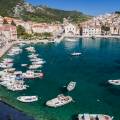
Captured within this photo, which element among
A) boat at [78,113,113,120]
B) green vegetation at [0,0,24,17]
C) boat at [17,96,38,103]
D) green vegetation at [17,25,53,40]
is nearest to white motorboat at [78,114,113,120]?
boat at [78,113,113,120]

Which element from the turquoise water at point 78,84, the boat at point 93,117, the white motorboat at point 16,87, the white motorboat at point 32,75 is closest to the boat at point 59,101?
the turquoise water at point 78,84

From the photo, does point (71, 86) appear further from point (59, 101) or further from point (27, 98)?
point (27, 98)

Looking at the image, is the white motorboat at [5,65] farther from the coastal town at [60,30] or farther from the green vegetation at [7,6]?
the green vegetation at [7,6]

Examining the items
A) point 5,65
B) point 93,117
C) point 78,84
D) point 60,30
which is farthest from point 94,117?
point 60,30

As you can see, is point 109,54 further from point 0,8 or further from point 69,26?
point 0,8

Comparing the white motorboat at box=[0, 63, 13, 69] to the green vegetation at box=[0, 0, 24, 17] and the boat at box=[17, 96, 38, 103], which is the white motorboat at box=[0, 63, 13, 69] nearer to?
the boat at box=[17, 96, 38, 103]

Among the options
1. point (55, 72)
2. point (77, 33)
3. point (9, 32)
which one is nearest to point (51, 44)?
point (9, 32)

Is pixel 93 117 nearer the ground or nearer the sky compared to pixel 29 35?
nearer the ground
